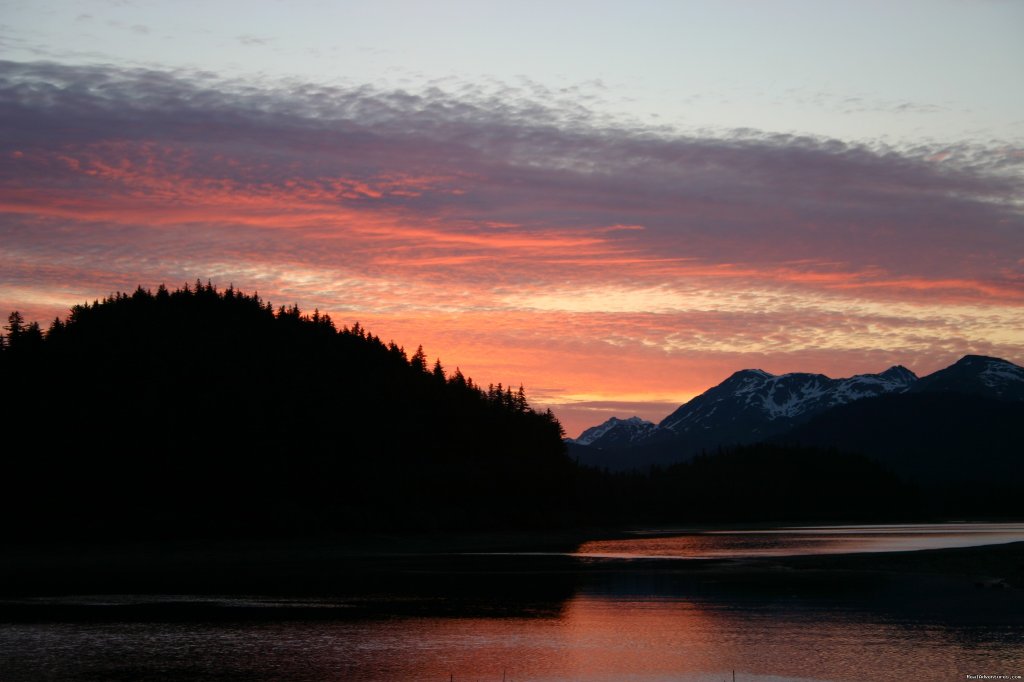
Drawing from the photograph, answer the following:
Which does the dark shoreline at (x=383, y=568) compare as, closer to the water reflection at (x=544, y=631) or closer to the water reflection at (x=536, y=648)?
the water reflection at (x=544, y=631)

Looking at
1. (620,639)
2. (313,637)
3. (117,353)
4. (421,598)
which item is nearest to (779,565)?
(421,598)

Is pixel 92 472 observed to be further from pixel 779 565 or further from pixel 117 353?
pixel 779 565

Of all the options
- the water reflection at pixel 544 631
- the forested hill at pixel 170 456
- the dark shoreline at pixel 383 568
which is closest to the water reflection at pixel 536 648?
the water reflection at pixel 544 631

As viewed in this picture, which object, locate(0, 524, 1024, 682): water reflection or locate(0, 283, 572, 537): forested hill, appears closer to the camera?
locate(0, 524, 1024, 682): water reflection

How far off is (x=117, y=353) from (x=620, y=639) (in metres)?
150

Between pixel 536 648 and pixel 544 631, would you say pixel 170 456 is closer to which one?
pixel 544 631

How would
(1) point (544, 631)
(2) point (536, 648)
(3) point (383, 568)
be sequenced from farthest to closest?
(3) point (383, 568), (1) point (544, 631), (2) point (536, 648)

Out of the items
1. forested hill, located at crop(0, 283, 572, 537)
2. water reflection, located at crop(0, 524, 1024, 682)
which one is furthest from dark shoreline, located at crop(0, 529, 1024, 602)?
forested hill, located at crop(0, 283, 572, 537)

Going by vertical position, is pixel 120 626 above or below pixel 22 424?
below

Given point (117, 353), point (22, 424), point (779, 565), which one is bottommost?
point (779, 565)

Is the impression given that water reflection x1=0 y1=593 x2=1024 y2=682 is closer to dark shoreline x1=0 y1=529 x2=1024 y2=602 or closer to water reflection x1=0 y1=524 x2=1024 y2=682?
water reflection x1=0 y1=524 x2=1024 y2=682

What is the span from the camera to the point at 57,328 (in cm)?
19975

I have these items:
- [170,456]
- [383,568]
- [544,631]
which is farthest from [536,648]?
[170,456]

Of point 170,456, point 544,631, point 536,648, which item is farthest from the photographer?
point 170,456
